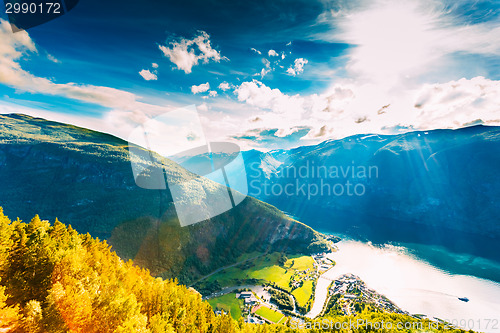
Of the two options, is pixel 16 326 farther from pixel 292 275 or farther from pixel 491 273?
pixel 491 273

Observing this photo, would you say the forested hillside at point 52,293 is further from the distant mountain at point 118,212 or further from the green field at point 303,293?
the distant mountain at point 118,212

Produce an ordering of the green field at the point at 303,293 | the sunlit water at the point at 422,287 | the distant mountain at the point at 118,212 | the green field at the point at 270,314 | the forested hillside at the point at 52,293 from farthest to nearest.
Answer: the distant mountain at the point at 118,212, the green field at the point at 303,293, the sunlit water at the point at 422,287, the green field at the point at 270,314, the forested hillside at the point at 52,293

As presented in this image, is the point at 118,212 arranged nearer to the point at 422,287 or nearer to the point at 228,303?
the point at 228,303

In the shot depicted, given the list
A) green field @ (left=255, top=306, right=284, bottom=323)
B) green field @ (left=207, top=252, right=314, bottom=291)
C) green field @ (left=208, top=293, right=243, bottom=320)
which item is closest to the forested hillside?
green field @ (left=255, top=306, right=284, bottom=323)

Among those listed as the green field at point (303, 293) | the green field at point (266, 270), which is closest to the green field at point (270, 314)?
the green field at point (303, 293)

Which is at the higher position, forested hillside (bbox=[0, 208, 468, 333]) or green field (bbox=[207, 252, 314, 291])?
forested hillside (bbox=[0, 208, 468, 333])

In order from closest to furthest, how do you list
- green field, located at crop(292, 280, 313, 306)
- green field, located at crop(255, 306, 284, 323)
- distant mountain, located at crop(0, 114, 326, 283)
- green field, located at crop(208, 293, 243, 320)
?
green field, located at crop(255, 306, 284, 323) < green field, located at crop(208, 293, 243, 320) < green field, located at crop(292, 280, 313, 306) < distant mountain, located at crop(0, 114, 326, 283)

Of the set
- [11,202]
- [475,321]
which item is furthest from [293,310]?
[11,202]

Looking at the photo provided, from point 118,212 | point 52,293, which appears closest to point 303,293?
point 52,293

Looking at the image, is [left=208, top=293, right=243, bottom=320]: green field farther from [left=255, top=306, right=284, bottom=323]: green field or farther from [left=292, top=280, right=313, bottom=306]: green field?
[left=292, top=280, right=313, bottom=306]: green field
